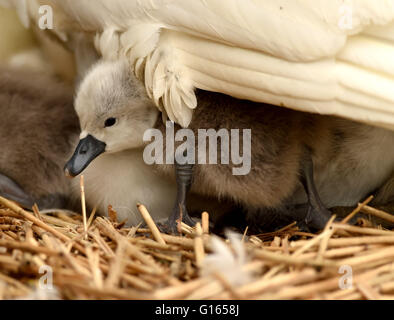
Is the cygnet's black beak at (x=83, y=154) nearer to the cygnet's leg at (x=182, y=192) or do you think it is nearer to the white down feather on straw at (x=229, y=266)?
the cygnet's leg at (x=182, y=192)

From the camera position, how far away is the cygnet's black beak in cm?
126

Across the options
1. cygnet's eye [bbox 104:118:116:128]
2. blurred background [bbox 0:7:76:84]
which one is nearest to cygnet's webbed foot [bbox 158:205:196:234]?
cygnet's eye [bbox 104:118:116:128]

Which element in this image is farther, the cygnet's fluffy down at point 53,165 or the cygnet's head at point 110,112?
the cygnet's fluffy down at point 53,165

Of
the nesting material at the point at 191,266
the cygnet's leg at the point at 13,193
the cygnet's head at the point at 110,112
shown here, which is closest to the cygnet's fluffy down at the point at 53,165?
the cygnet's leg at the point at 13,193

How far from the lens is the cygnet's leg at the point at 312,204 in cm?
131

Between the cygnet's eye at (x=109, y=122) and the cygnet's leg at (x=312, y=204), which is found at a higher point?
the cygnet's eye at (x=109, y=122)

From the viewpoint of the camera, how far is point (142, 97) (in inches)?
49.4

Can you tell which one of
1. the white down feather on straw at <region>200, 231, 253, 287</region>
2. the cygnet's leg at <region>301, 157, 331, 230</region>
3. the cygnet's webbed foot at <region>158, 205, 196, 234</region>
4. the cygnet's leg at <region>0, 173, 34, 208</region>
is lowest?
the white down feather on straw at <region>200, 231, 253, 287</region>

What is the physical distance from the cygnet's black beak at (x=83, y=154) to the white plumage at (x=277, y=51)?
226 mm

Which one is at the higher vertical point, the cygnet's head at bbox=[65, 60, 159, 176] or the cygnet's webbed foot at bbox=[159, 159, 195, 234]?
the cygnet's head at bbox=[65, 60, 159, 176]

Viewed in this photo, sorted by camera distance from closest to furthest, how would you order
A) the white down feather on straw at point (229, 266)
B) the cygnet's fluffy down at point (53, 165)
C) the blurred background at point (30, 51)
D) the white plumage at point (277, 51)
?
the white down feather on straw at point (229, 266), the white plumage at point (277, 51), the cygnet's fluffy down at point (53, 165), the blurred background at point (30, 51)

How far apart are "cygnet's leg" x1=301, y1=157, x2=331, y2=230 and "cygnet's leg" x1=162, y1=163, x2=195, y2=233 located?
25cm

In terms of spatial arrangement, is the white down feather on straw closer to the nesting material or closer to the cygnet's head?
the nesting material

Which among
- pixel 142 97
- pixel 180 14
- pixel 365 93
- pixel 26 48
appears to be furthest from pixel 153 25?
pixel 26 48
